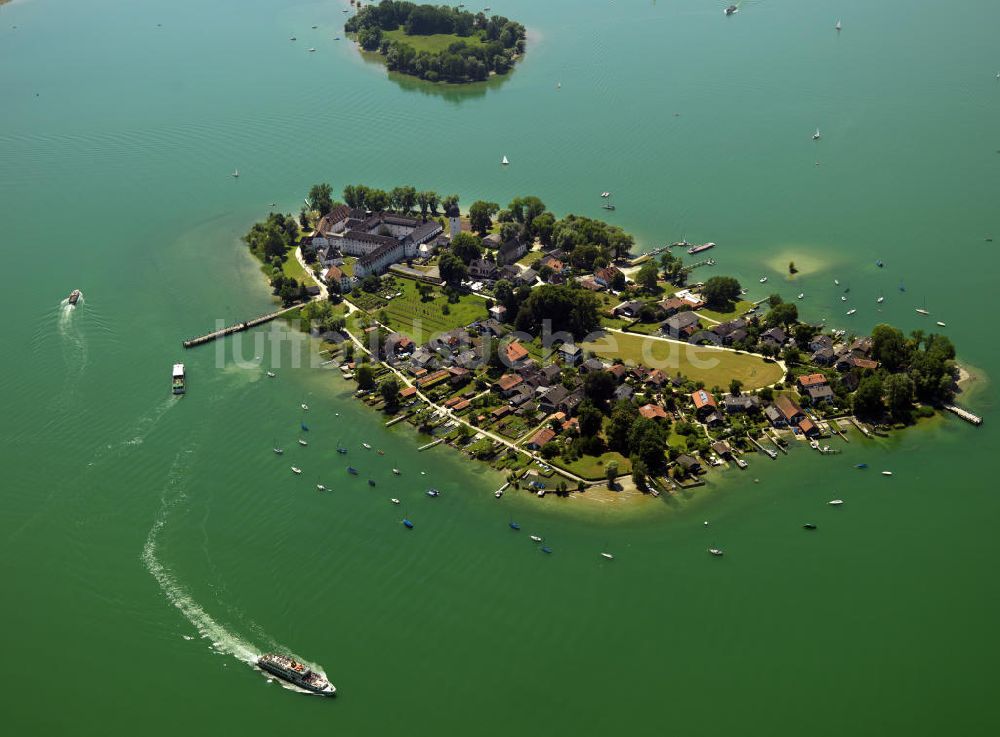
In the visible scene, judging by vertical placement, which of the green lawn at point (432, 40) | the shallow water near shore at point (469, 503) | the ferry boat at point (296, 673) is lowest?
the ferry boat at point (296, 673)

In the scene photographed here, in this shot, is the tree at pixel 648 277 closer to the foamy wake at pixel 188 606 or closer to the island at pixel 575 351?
Answer: the island at pixel 575 351

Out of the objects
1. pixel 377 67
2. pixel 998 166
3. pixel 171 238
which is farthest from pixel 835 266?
pixel 377 67

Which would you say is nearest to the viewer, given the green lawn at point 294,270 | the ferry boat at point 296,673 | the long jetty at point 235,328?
the ferry boat at point 296,673

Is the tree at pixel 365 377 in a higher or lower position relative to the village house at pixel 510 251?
lower

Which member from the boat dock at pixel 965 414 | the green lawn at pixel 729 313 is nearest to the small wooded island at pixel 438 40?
the green lawn at pixel 729 313

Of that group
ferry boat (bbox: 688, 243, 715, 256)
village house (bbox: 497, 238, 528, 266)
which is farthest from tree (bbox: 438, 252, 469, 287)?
ferry boat (bbox: 688, 243, 715, 256)

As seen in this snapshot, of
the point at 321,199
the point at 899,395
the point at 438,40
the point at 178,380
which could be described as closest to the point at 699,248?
the point at 899,395

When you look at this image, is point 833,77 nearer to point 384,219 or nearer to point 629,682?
point 384,219

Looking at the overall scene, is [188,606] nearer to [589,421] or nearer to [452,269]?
[589,421]

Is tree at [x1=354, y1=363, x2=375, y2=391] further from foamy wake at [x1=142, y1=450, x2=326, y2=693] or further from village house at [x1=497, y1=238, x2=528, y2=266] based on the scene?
village house at [x1=497, y1=238, x2=528, y2=266]
